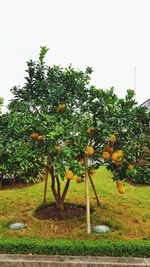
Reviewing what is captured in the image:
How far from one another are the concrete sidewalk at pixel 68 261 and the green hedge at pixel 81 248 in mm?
102

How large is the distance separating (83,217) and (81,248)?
1698 mm

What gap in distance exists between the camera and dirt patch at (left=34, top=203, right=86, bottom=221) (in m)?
7.03

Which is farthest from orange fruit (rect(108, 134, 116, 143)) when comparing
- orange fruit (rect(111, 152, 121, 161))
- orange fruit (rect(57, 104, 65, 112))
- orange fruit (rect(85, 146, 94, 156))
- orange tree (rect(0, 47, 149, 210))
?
A: orange fruit (rect(57, 104, 65, 112))

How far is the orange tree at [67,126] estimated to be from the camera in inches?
213

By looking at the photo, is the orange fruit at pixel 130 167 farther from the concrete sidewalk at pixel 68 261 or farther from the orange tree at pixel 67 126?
the concrete sidewalk at pixel 68 261

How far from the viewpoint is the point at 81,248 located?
5105mm

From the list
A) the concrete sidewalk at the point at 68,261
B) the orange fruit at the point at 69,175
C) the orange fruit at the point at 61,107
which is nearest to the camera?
the concrete sidewalk at the point at 68,261

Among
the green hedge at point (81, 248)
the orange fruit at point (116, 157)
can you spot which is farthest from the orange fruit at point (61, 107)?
the green hedge at point (81, 248)

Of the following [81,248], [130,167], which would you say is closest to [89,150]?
[130,167]

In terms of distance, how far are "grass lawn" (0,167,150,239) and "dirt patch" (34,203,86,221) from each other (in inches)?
9.4

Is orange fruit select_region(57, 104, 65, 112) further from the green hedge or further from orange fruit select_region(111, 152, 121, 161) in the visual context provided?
the green hedge

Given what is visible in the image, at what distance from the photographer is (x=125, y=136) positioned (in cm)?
608

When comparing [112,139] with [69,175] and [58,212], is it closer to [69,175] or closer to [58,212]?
[69,175]

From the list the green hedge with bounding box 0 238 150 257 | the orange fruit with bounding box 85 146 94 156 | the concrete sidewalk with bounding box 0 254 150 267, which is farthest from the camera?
the orange fruit with bounding box 85 146 94 156
